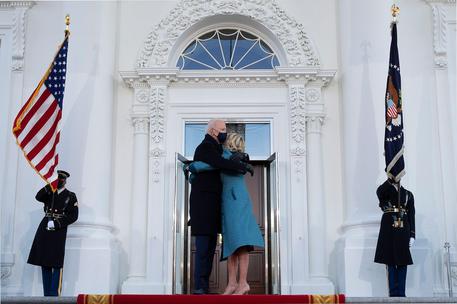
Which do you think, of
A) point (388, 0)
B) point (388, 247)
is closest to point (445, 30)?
point (388, 0)

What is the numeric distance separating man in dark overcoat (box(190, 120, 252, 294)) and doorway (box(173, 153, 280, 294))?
305 centimetres

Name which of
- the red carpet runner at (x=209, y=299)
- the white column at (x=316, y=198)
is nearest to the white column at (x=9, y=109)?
the red carpet runner at (x=209, y=299)

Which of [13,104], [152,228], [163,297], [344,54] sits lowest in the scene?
[163,297]

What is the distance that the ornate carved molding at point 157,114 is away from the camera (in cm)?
1125

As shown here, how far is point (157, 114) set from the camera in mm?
11320

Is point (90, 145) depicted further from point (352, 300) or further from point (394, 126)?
point (352, 300)

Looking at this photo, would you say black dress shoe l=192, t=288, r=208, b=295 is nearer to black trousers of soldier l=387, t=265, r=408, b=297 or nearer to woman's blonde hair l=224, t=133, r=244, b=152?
woman's blonde hair l=224, t=133, r=244, b=152

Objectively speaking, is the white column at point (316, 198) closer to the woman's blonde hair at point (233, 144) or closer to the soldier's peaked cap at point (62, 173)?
the woman's blonde hair at point (233, 144)

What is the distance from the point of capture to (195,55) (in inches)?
472

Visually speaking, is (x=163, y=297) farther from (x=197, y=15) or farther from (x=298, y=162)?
(x=197, y=15)

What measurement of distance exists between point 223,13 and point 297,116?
2.22 m

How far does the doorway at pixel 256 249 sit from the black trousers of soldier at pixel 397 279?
206 centimetres

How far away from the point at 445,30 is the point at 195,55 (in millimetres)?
4200

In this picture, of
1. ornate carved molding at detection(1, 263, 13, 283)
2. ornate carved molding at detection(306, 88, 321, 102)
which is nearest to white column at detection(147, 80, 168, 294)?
ornate carved molding at detection(1, 263, 13, 283)
